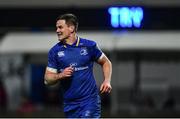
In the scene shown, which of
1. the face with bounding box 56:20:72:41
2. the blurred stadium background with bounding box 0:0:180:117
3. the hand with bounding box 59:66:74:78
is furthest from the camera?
the blurred stadium background with bounding box 0:0:180:117

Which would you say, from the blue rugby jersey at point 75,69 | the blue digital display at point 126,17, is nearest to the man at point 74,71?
the blue rugby jersey at point 75,69

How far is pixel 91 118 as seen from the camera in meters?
7.28

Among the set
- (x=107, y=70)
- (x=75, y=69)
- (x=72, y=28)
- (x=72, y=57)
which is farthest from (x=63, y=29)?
(x=107, y=70)

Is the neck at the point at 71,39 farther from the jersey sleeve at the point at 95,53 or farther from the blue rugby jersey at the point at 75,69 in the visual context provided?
the jersey sleeve at the point at 95,53

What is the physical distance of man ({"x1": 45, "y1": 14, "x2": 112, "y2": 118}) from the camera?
285 inches

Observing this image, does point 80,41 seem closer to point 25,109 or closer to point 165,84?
point 25,109

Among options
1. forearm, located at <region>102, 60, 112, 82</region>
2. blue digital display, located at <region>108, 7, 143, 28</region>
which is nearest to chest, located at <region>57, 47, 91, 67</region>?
forearm, located at <region>102, 60, 112, 82</region>

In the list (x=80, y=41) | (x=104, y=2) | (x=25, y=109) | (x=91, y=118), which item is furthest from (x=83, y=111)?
(x=25, y=109)

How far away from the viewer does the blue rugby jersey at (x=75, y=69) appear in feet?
23.8

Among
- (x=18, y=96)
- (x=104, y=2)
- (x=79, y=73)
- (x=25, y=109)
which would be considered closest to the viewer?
(x=79, y=73)

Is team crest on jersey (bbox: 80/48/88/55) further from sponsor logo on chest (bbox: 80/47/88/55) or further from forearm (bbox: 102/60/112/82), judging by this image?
forearm (bbox: 102/60/112/82)

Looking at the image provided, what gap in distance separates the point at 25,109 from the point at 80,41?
11979 mm

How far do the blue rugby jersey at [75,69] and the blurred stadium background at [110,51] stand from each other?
8889mm

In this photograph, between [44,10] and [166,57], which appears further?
[166,57]
